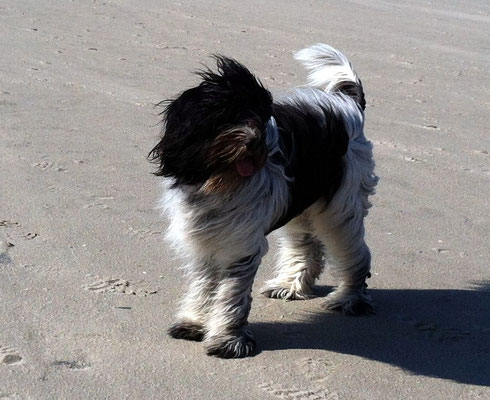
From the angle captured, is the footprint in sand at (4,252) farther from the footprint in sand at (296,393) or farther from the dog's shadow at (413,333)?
the footprint in sand at (296,393)

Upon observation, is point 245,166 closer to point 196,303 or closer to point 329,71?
point 196,303

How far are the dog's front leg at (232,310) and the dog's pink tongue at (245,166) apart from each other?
0.48 metres

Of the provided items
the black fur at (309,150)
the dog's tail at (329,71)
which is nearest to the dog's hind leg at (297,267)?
the black fur at (309,150)

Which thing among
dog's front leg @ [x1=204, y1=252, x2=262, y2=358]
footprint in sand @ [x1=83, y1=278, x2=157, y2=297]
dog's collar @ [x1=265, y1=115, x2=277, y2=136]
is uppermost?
dog's collar @ [x1=265, y1=115, x2=277, y2=136]

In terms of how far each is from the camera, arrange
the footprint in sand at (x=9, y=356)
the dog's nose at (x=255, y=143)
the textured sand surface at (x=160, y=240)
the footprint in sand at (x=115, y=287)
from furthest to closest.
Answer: the footprint in sand at (x=115, y=287) < the textured sand surface at (x=160, y=240) < the footprint in sand at (x=9, y=356) < the dog's nose at (x=255, y=143)

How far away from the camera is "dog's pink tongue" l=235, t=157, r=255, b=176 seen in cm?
405

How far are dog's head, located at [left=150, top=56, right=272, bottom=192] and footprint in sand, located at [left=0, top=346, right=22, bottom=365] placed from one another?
38.9 inches

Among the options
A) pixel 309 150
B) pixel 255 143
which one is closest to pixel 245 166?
pixel 255 143

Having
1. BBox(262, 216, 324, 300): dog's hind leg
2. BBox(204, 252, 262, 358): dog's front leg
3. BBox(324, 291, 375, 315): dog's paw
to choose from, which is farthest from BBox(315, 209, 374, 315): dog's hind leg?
BBox(204, 252, 262, 358): dog's front leg

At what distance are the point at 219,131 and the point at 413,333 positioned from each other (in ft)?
5.22

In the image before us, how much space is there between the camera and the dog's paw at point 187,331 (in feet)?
15.0

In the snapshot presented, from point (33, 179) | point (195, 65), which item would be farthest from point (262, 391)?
point (195, 65)

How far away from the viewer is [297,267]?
5.25 m

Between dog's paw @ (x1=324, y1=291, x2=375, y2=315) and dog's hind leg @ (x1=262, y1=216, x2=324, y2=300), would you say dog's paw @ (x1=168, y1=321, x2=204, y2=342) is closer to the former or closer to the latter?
dog's hind leg @ (x1=262, y1=216, x2=324, y2=300)
